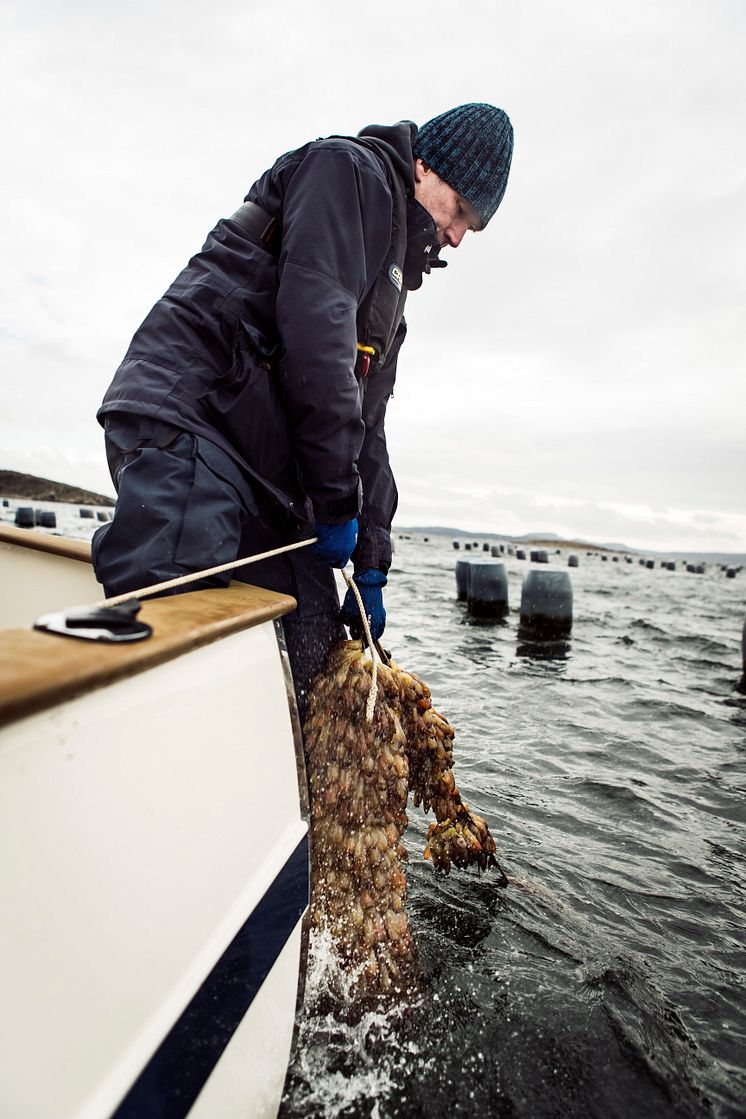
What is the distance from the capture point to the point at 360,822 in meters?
1.92

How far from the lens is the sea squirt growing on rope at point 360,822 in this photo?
187 cm

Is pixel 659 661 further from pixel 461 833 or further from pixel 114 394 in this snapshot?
pixel 114 394

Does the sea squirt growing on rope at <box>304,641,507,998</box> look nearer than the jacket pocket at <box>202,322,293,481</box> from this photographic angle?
No

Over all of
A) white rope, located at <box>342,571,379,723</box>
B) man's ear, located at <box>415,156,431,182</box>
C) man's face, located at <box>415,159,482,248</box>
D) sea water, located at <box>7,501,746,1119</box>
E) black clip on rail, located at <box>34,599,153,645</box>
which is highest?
man's ear, located at <box>415,156,431,182</box>

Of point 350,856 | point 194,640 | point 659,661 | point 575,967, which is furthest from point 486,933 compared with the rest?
point 659,661

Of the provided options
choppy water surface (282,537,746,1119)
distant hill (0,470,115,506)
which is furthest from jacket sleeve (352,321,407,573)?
distant hill (0,470,115,506)

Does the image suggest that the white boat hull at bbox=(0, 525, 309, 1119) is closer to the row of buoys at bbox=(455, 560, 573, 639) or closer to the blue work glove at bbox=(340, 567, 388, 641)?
the blue work glove at bbox=(340, 567, 388, 641)

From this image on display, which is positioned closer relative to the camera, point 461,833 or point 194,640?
point 194,640

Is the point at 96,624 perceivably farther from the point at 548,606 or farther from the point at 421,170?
the point at 548,606

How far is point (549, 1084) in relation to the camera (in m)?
1.69

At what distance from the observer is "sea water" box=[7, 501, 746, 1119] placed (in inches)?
66.1

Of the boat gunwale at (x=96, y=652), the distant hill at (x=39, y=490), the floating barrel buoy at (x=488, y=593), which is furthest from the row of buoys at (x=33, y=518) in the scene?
the distant hill at (x=39, y=490)

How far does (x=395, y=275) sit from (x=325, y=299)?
476mm

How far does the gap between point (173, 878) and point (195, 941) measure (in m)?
0.15
